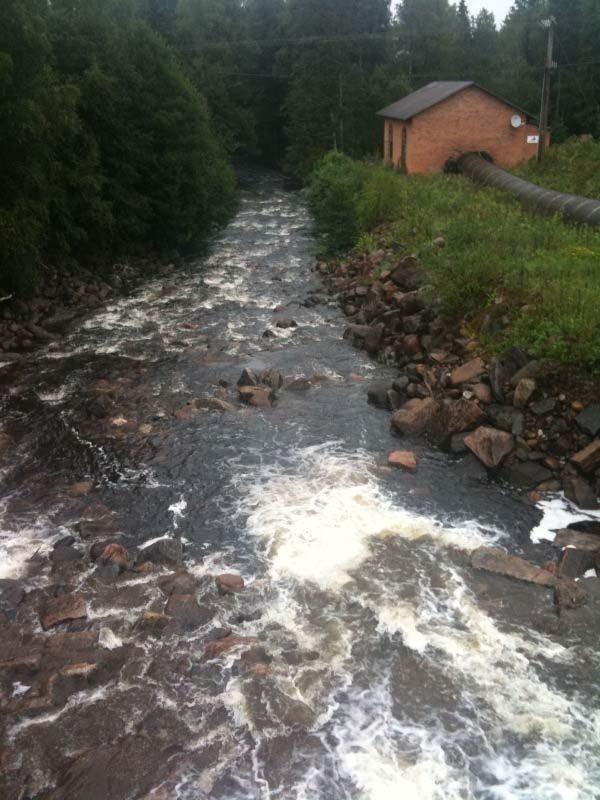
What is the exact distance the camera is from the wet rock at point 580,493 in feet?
34.0

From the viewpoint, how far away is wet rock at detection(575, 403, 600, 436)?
428 inches

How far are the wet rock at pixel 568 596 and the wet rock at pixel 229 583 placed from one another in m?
4.08

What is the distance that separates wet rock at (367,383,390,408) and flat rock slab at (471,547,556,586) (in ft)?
16.6

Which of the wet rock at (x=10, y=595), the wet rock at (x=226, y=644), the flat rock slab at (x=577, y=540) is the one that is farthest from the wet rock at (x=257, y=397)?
the wet rock at (x=226, y=644)

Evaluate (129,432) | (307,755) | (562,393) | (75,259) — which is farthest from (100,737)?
(75,259)

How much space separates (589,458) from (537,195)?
13693mm

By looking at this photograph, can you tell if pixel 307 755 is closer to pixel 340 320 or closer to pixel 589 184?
pixel 340 320

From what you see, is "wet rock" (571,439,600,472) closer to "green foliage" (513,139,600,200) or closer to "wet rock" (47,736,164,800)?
"wet rock" (47,736,164,800)

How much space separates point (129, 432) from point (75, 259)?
12.7m

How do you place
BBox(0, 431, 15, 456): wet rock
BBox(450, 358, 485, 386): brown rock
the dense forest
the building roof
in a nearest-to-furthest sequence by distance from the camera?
1. BBox(0, 431, 15, 456): wet rock
2. BBox(450, 358, 485, 386): brown rock
3. the dense forest
4. the building roof

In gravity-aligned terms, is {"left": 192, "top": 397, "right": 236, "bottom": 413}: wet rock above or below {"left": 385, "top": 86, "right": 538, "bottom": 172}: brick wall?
below

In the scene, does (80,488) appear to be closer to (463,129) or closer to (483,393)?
(483,393)

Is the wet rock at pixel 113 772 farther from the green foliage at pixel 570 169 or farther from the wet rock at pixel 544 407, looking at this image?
the green foliage at pixel 570 169

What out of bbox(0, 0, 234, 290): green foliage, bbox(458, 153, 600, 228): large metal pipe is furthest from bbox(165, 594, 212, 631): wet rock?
bbox(458, 153, 600, 228): large metal pipe
